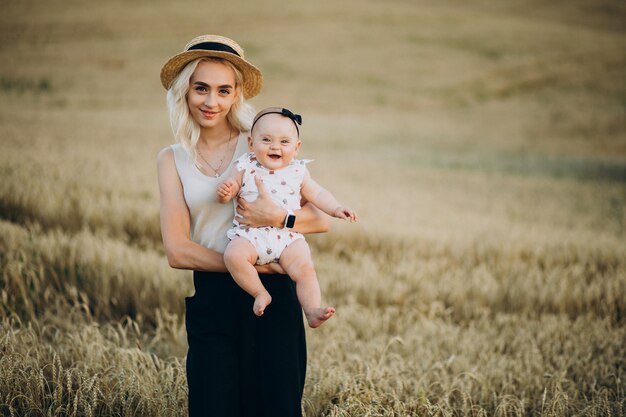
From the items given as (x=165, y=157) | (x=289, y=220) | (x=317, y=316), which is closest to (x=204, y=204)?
(x=165, y=157)

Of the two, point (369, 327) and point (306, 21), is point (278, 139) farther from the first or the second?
point (306, 21)

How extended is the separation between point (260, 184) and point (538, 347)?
314 centimetres

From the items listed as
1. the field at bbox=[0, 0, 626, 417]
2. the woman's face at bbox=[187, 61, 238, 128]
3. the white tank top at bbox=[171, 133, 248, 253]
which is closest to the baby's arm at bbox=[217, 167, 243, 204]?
the white tank top at bbox=[171, 133, 248, 253]

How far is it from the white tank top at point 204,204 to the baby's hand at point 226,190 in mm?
151

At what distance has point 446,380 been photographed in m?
3.90

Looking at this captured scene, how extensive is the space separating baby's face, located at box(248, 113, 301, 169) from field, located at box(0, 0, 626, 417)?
1433 mm

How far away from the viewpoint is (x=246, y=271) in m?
2.77

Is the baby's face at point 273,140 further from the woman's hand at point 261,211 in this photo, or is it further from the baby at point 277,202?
the woman's hand at point 261,211

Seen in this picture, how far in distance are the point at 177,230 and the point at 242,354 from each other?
2.26ft

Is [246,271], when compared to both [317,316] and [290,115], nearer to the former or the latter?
[317,316]

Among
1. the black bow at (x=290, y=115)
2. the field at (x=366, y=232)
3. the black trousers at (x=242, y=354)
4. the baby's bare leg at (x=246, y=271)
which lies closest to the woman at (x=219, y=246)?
the black trousers at (x=242, y=354)

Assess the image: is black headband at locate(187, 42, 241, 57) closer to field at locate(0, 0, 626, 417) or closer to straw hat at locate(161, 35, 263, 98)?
straw hat at locate(161, 35, 263, 98)

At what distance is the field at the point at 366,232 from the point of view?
147 inches

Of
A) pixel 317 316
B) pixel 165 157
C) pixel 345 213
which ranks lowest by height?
pixel 317 316
